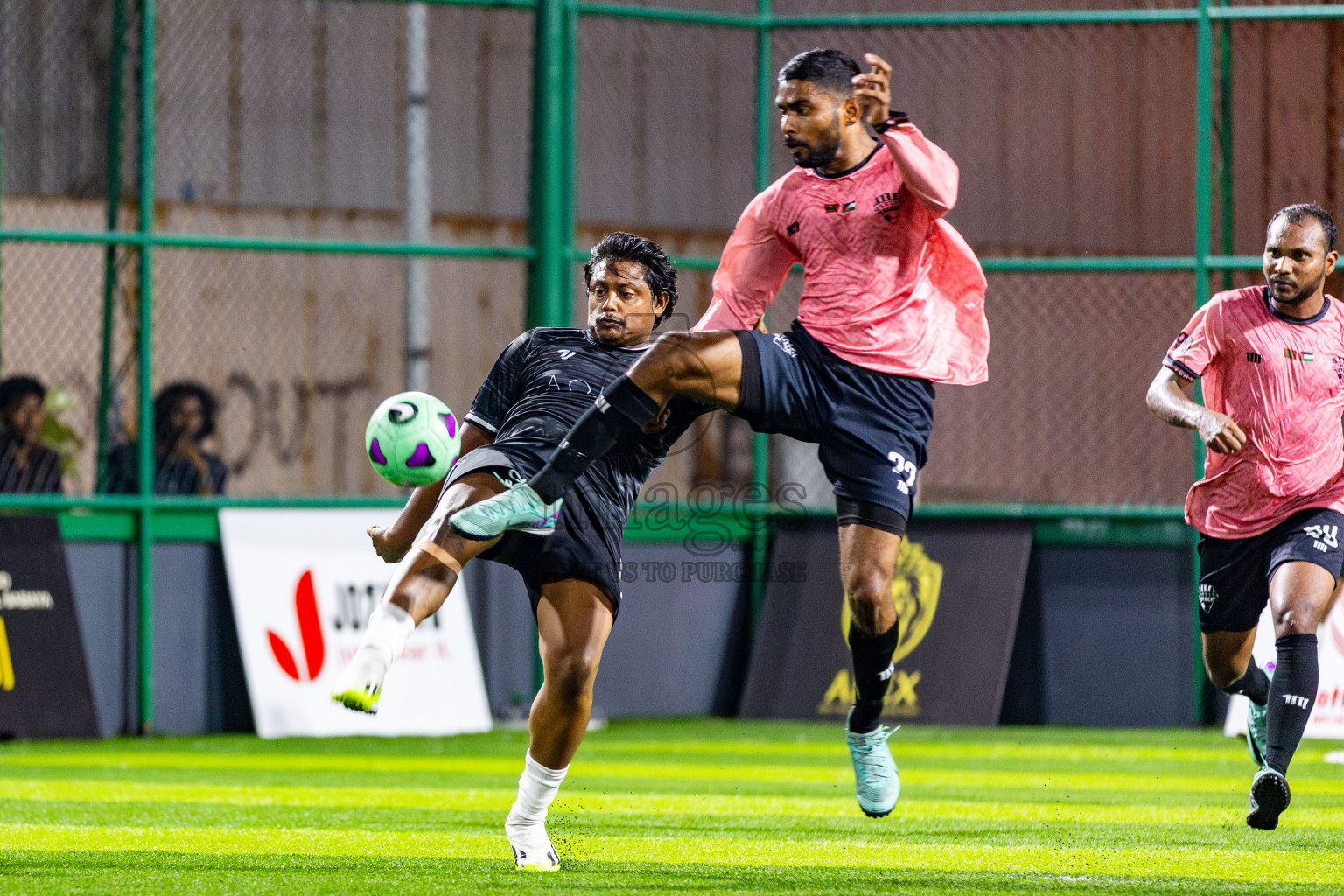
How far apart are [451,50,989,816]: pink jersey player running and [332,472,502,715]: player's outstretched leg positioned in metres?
0.76

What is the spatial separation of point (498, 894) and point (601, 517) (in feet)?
4.16

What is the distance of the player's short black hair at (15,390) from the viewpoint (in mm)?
10975

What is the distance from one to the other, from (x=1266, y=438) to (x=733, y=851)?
109 inches

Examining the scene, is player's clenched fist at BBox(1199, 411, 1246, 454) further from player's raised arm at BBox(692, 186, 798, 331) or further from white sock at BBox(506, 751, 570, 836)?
white sock at BBox(506, 751, 570, 836)

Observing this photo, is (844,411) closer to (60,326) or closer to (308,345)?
(60,326)

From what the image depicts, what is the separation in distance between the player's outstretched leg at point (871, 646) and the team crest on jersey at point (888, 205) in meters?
1.06

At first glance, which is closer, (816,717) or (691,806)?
(691,806)

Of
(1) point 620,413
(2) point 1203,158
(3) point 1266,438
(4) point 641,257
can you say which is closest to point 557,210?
(2) point 1203,158

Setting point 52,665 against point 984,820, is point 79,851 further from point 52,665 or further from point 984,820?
point 52,665

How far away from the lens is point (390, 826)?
6.77m

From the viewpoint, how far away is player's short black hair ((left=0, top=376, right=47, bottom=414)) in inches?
432

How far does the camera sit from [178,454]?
11.3 metres

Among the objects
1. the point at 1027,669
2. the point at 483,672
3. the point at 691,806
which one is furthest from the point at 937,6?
the point at 691,806

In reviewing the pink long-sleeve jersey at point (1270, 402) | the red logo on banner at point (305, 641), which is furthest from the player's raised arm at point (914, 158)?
the red logo on banner at point (305, 641)
